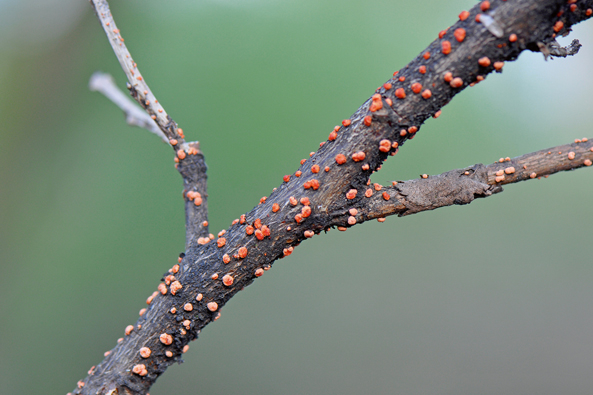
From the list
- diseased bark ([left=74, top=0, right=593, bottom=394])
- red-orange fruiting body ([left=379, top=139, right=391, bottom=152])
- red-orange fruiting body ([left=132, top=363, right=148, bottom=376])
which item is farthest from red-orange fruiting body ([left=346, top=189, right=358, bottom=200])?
red-orange fruiting body ([left=132, top=363, right=148, bottom=376])

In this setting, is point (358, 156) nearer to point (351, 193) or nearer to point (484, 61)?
point (351, 193)

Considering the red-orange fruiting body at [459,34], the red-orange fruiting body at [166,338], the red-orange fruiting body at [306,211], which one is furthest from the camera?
the red-orange fruiting body at [166,338]

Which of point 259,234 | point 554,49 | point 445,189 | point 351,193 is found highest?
point 554,49

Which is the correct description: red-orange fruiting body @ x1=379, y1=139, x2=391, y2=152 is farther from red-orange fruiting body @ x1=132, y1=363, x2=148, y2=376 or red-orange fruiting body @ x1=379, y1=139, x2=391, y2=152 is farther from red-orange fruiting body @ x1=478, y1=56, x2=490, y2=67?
red-orange fruiting body @ x1=132, y1=363, x2=148, y2=376

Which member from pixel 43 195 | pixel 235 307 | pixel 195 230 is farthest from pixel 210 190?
pixel 195 230

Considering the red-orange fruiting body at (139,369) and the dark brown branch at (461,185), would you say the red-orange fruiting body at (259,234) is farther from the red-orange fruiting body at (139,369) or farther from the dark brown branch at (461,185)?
the red-orange fruiting body at (139,369)

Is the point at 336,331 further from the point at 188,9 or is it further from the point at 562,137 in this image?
the point at 188,9

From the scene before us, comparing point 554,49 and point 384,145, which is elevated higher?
point 554,49

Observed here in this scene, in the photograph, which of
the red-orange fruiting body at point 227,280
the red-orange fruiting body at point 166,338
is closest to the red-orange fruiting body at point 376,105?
the red-orange fruiting body at point 227,280

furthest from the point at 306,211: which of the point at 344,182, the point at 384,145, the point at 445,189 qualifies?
the point at 445,189
